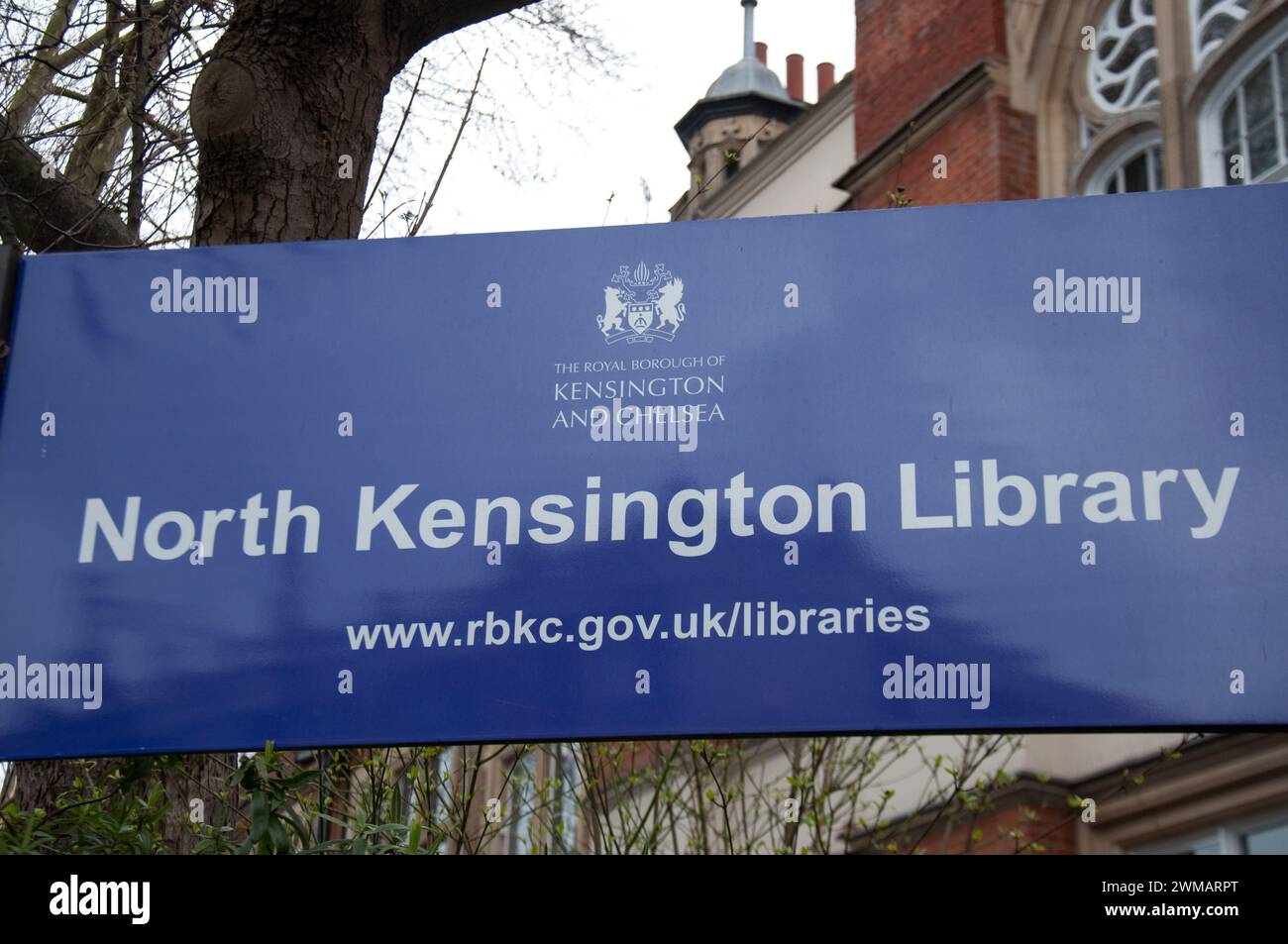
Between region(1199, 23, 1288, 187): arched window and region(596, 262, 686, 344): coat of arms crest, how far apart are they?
33.7ft

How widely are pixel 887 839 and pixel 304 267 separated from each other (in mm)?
11171

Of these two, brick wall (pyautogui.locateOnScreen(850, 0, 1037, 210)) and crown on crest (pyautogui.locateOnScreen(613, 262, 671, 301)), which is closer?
crown on crest (pyautogui.locateOnScreen(613, 262, 671, 301))

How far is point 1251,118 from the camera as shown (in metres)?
14.0

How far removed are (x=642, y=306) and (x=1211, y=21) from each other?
39.4ft

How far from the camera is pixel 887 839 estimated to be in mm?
14531

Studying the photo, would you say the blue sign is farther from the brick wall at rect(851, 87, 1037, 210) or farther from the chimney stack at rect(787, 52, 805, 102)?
the chimney stack at rect(787, 52, 805, 102)

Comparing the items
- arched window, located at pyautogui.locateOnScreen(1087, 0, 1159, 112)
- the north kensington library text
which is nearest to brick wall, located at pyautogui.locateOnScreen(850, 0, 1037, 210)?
arched window, located at pyautogui.locateOnScreen(1087, 0, 1159, 112)

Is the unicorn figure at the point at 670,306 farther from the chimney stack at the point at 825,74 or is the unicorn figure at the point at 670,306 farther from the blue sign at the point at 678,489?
the chimney stack at the point at 825,74

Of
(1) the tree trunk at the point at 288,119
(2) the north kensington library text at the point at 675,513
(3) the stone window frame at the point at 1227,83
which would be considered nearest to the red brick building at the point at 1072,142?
(3) the stone window frame at the point at 1227,83

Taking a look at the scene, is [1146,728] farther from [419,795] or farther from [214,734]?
[419,795]

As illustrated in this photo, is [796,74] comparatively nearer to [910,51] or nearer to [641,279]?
[910,51]

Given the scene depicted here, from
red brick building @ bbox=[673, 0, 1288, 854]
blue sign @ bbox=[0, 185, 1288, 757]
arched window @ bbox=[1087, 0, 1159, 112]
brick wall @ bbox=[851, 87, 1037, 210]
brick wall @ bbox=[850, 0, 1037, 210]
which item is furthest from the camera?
brick wall @ bbox=[850, 0, 1037, 210]

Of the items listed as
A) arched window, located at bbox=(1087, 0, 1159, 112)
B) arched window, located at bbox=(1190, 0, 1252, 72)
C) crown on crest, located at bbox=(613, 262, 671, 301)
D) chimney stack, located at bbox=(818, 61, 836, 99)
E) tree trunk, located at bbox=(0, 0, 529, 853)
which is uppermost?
chimney stack, located at bbox=(818, 61, 836, 99)

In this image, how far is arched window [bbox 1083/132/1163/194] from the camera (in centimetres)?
1543
